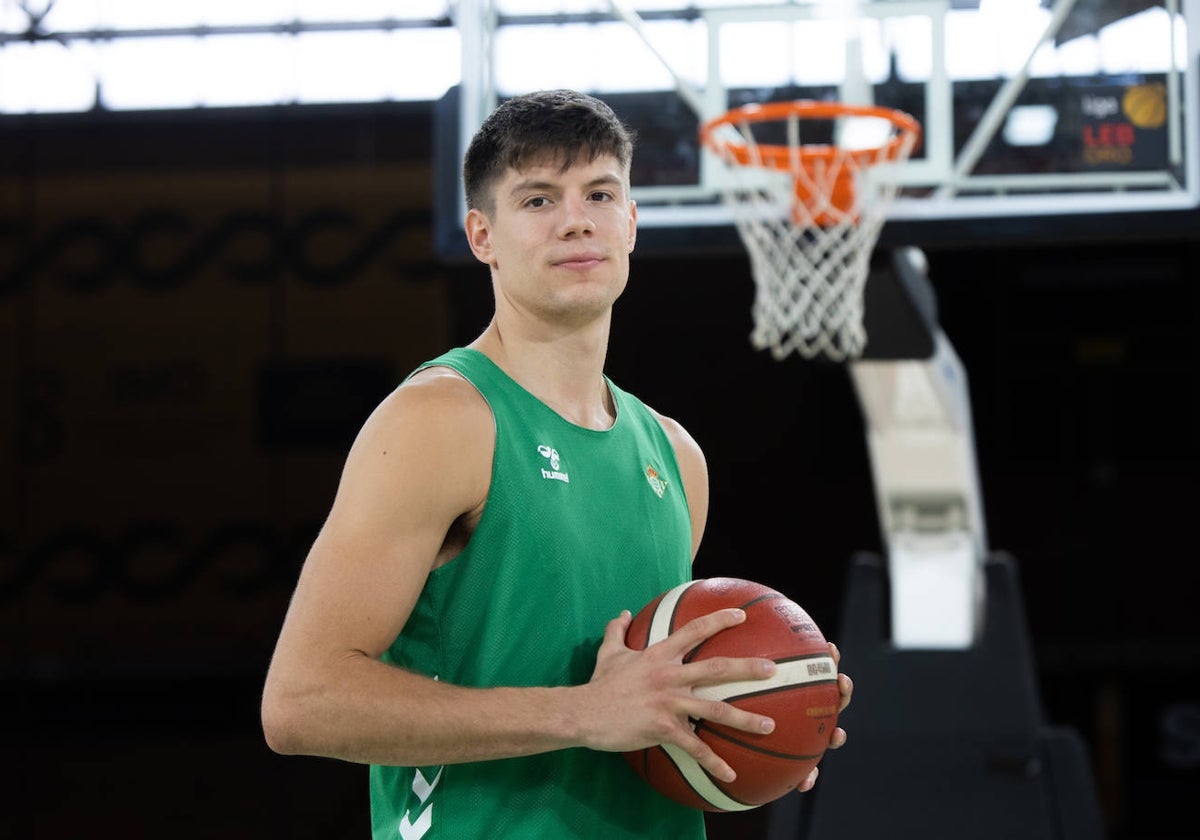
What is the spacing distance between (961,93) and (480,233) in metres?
2.47

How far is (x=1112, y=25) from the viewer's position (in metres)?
3.97

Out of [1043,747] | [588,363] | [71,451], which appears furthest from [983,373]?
[588,363]

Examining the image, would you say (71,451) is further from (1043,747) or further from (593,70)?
(1043,747)

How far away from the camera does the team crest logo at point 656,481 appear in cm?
205

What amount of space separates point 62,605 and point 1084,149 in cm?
901

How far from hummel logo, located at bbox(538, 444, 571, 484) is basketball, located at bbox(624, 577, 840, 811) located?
205 mm

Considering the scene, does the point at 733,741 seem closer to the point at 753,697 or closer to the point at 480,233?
the point at 753,697

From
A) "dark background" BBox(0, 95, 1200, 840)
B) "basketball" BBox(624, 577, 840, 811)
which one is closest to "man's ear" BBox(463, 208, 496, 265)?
"basketball" BBox(624, 577, 840, 811)

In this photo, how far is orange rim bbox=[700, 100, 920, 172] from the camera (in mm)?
3787

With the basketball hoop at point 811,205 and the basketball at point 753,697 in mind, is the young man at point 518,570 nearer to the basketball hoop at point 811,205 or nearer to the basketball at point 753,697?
the basketball at point 753,697

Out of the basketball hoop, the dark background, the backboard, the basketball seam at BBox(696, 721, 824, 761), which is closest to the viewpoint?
the basketball seam at BBox(696, 721, 824, 761)

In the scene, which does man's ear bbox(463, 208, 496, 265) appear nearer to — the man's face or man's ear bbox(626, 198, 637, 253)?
the man's face

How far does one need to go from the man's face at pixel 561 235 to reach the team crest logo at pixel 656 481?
0.26 m

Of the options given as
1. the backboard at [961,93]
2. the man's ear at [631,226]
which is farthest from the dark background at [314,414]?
the man's ear at [631,226]
